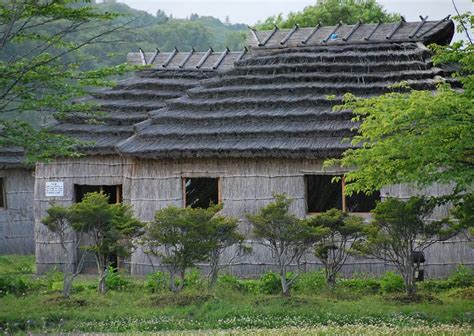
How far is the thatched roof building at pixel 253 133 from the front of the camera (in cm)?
1911

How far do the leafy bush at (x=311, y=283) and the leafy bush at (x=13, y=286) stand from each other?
17.3 ft

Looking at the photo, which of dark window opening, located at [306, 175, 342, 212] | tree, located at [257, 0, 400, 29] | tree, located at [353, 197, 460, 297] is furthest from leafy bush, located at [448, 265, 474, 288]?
tree, located at [257, 0, 400, 29]

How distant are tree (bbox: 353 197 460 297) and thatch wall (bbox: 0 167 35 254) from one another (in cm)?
1457

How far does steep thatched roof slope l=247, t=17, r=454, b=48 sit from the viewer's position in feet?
70.7

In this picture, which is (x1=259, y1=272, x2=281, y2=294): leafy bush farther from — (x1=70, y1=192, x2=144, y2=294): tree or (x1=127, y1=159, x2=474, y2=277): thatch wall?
(x1=70, y1=192, x2=144, y2=294): tree

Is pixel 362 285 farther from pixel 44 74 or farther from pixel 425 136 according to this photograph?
pixel 44 74

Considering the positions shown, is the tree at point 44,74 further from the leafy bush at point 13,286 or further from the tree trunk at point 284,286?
the tree trunk at point 284,286

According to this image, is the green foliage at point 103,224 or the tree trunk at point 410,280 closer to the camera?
the tree trunk at point 410,280

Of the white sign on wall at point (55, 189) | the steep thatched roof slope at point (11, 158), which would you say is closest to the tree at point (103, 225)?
the white sign on wall at point (55, 189)

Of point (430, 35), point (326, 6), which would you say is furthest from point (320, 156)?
point (326, 6)

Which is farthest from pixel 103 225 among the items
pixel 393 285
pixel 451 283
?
pixel 451 283

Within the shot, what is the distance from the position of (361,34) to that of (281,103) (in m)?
3.80

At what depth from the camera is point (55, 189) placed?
2162 cm

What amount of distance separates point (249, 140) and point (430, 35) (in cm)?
558
